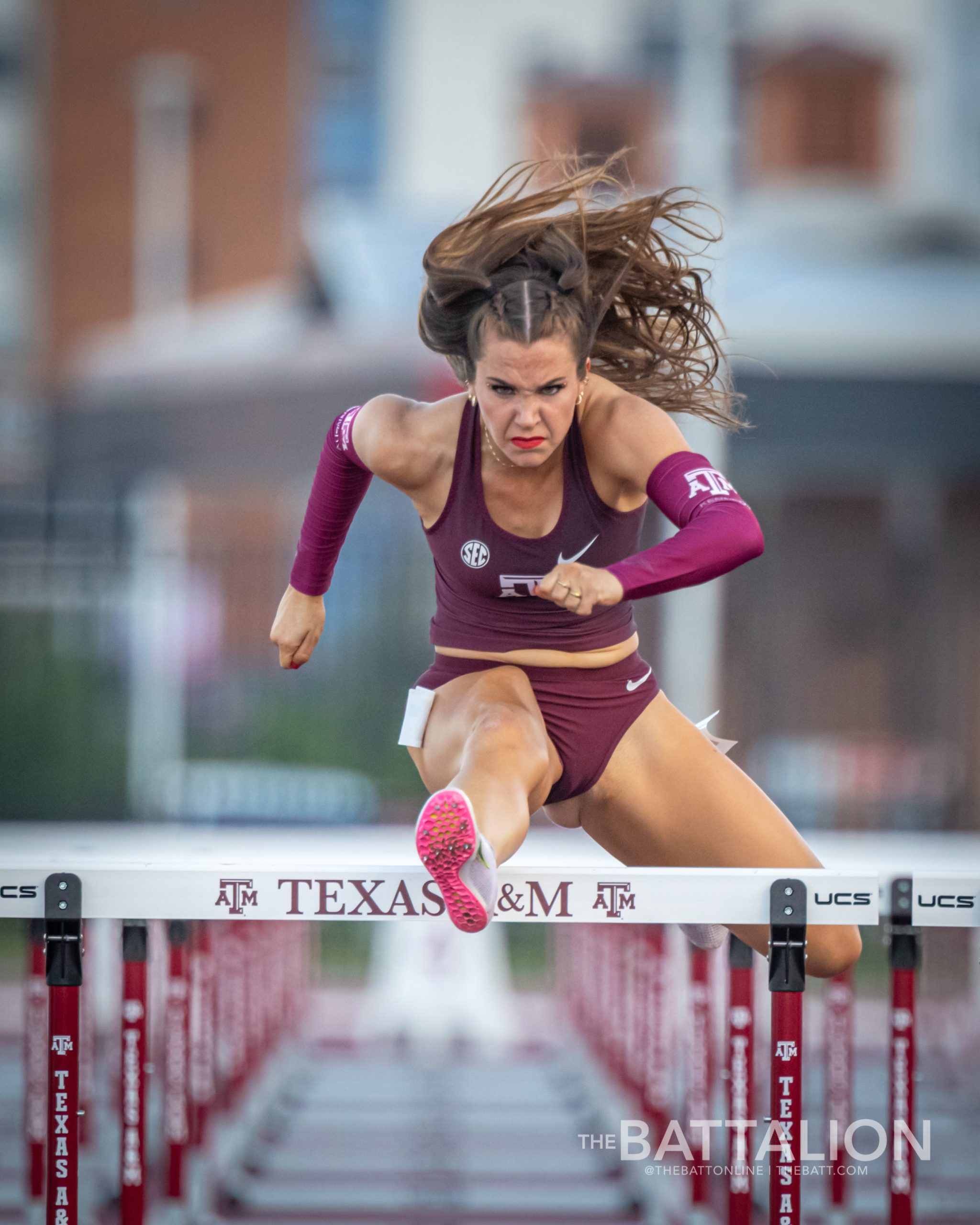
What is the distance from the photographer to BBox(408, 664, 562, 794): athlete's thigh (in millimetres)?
2855

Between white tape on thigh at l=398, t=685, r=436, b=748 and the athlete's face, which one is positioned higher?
the athlete's face

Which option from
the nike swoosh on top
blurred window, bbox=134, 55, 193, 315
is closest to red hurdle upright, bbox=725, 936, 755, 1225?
the nike swoosh on top

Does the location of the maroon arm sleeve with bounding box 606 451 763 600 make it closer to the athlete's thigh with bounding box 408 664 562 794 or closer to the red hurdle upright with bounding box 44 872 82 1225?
the athlete's thigh with bounding box 408 664 562 794

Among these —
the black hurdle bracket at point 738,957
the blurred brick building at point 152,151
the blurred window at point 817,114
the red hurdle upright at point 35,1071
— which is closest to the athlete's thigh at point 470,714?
the black hurdle bracket at point 738,957

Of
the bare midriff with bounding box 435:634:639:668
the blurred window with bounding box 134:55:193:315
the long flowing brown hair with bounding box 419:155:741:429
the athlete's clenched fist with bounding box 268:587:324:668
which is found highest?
the blurred window with bounding box 134:55:193:315

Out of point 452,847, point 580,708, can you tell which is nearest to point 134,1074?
point 452,847

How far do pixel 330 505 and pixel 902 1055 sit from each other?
64.3 inches

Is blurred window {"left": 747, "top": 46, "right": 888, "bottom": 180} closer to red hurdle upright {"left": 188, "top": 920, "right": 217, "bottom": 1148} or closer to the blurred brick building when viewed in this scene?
the blurred brick building

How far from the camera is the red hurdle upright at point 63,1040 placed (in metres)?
2.74

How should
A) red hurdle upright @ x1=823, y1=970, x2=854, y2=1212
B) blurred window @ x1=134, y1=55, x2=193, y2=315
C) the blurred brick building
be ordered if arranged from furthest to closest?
1. the blurred brick building
2. blurred window @ x1=134, y1=55, x2=193, y2=315
3. red hurdle upright @ x1=823, y1=970, x2=854, y2=1212

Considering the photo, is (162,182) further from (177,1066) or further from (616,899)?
(616,899)

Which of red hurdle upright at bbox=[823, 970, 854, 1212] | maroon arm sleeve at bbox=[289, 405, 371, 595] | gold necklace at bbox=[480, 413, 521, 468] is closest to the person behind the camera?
gold necklace at bbox=[480, 413, 521, 468]

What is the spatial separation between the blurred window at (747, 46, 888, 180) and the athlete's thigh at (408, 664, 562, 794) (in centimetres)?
1546

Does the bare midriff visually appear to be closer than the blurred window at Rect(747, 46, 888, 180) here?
Yes
